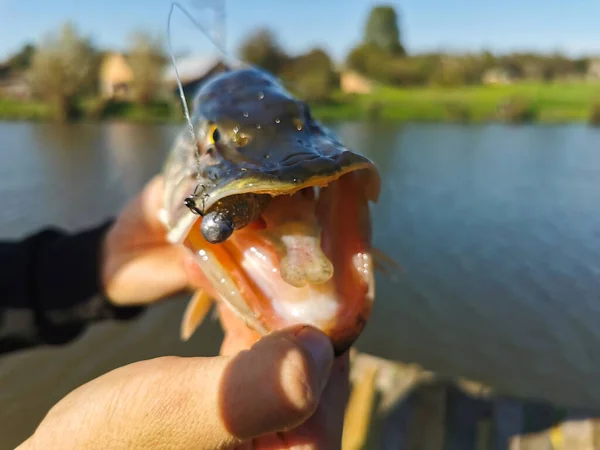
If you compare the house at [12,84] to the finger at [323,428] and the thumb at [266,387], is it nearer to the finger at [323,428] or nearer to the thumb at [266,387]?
the finger at [323,428]

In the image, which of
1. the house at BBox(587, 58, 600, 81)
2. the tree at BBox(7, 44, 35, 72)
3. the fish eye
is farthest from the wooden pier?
the house at BBox(587, 58, 600, 81)

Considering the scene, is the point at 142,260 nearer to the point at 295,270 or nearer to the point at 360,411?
the point at 295,270

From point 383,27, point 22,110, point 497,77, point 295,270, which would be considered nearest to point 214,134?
point 295,270

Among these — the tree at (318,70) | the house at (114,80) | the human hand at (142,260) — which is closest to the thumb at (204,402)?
the human hand at (142,260)

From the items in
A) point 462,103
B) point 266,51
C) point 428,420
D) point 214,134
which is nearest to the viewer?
point 214,134

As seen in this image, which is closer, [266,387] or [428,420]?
[266,387]

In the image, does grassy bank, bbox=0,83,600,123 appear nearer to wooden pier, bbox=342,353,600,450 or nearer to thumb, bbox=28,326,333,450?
wooden pier, bbox=342,353,600,450

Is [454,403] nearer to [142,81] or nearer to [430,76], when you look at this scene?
[142,81]
